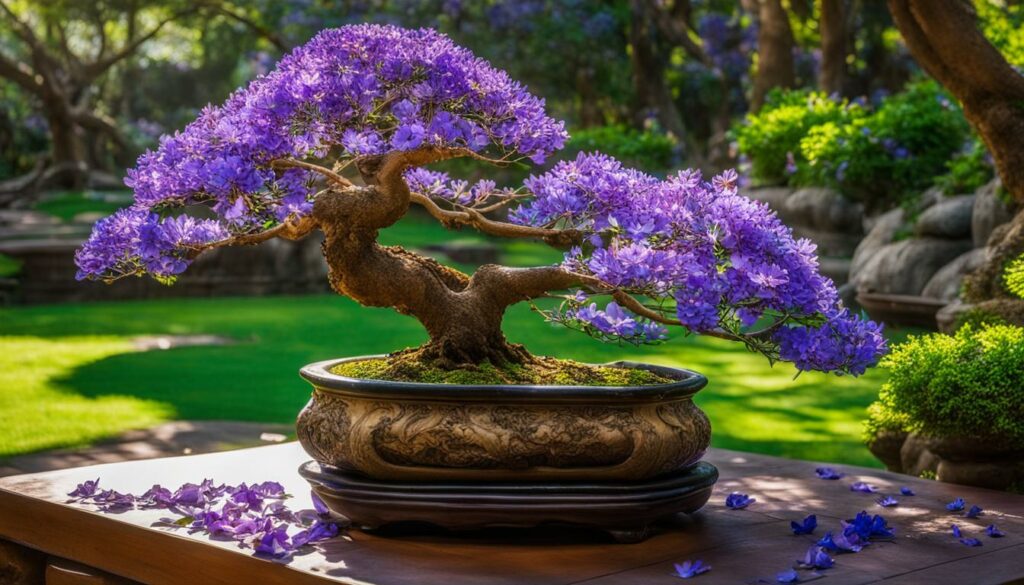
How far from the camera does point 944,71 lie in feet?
18.3

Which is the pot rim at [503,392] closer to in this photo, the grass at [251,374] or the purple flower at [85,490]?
the purple flower at [85,490]

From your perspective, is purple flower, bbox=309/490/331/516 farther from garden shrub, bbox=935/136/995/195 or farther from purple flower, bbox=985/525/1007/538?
garden shrub, bbox=935/136/995/195

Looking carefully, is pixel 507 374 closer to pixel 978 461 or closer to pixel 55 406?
pixel 978 461

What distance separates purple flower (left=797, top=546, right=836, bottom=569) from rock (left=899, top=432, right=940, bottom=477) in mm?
1746

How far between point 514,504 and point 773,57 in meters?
13.5

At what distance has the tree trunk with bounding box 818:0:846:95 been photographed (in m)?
15.1

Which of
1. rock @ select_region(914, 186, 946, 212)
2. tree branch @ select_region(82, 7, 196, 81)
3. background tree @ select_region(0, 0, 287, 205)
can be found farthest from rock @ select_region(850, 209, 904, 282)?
tree branch @ select_region(82, 7, 196, 81)

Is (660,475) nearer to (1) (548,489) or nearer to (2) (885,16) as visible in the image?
(1) (548,489)

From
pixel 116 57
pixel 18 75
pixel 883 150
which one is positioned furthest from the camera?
pixel 116 57

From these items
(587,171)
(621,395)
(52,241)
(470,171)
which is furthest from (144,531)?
(470,171)

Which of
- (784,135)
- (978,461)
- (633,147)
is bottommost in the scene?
(978,461)

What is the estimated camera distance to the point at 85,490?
369 centimetres

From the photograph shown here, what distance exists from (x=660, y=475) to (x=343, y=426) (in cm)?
83

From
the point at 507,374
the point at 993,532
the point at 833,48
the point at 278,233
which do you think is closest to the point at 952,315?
the point at 993,532
